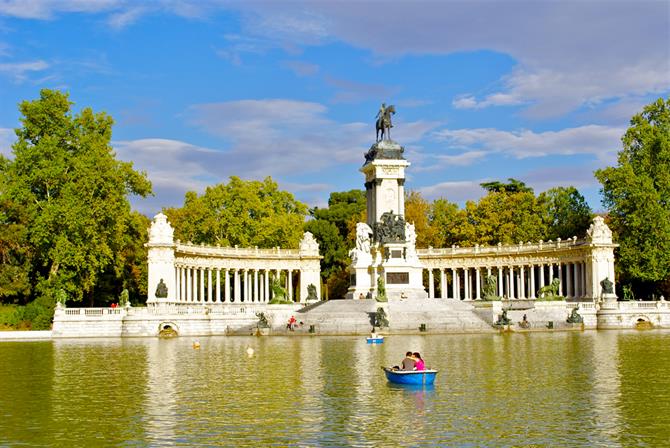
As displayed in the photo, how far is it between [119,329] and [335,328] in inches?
590

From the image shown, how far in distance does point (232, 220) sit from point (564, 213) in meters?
34.1

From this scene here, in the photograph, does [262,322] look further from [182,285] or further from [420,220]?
[420,220]

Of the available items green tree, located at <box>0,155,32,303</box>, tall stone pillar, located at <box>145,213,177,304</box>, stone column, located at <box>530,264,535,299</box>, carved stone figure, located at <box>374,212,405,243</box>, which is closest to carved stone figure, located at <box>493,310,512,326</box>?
carved stone figure, located at <box>374,212,405,243</box>

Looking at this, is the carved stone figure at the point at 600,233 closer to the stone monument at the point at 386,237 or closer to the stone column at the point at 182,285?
the stone monument at the point at 386,237

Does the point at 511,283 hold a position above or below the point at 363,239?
below

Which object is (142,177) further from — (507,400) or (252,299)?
(507,400)

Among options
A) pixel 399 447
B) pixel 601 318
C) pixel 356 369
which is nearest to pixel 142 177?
pixel 601 318

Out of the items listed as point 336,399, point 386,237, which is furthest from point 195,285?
point 336,399

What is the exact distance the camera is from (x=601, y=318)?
203ft

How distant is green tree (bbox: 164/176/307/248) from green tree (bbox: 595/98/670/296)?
32491mm

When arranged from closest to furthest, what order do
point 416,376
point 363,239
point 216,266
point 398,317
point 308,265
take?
point 416,376, point 398,317, point 363,239, point 216,266, point 308,265

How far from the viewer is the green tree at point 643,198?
233ft

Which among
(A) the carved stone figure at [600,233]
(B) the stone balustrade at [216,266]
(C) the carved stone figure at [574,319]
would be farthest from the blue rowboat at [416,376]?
(A) the carved stone figure at [600,233]

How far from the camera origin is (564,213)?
288ft
